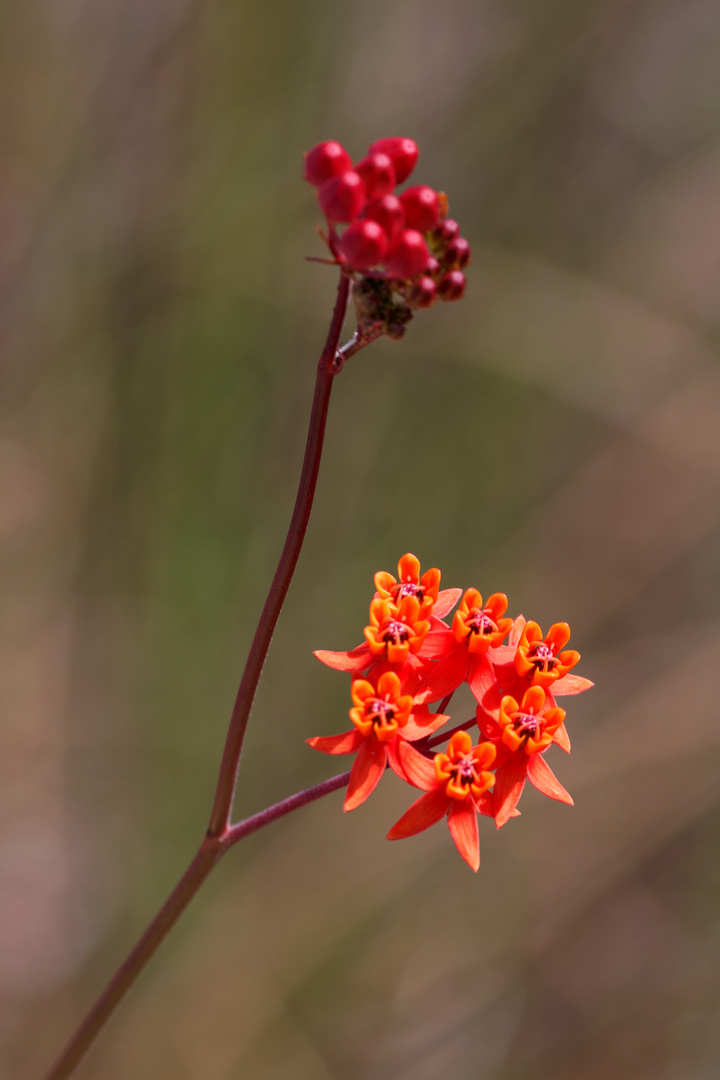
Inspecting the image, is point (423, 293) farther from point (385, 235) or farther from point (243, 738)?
point (243, 738)

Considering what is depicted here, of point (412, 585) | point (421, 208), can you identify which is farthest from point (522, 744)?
point (421, 208)

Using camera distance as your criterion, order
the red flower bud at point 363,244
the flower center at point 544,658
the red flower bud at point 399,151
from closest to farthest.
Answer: the red flower bud at point 363,244 < the red flower bud at point 399,151 < the flower center at point 544,658

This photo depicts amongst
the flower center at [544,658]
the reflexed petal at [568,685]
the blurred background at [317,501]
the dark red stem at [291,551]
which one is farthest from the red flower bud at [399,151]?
the blurred background at [317,501]

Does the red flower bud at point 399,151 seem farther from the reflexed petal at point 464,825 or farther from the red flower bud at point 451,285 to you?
the reflexed petal at point 464,825

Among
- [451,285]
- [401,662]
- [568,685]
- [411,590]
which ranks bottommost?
[568,685]

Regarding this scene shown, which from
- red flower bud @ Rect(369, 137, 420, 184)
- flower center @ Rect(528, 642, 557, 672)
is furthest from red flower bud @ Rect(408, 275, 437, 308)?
flower center @ Rect(528, 642, 557, 672)

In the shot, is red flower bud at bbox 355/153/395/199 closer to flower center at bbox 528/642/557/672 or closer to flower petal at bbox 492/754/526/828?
flower center at bbox 528/642/557/672
